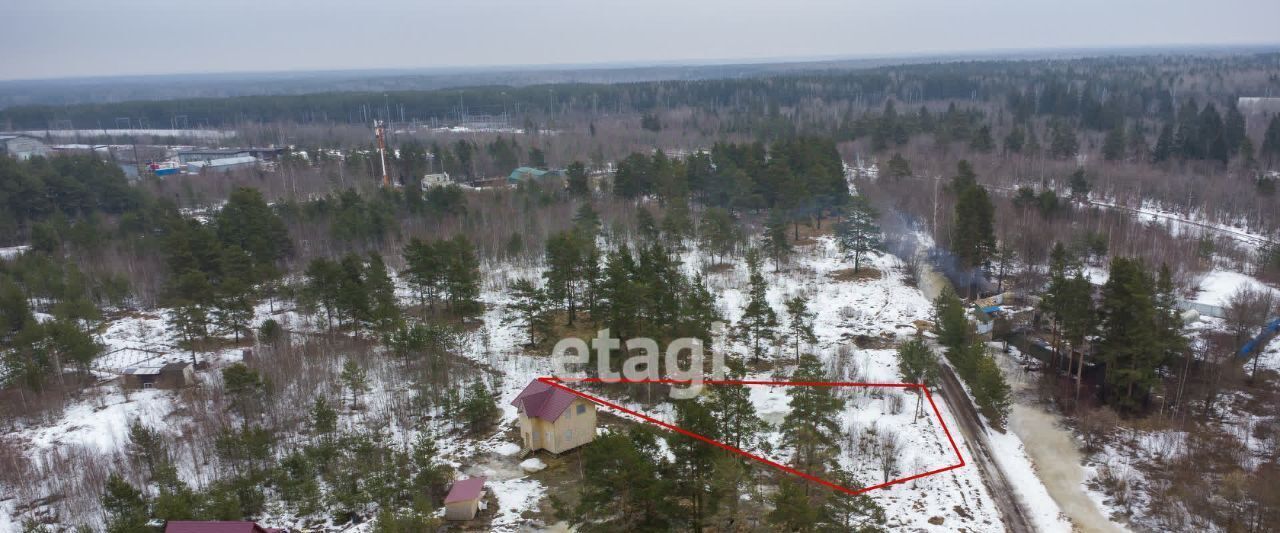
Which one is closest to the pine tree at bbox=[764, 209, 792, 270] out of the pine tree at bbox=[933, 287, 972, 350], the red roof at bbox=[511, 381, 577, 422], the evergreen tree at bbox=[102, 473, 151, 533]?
the pine tree at bbox=[933, 287, 972, 350]

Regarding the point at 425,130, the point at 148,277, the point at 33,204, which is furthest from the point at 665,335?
the point at 425,130

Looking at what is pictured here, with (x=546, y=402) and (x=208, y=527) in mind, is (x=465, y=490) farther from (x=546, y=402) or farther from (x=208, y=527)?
(x=208, y=527)

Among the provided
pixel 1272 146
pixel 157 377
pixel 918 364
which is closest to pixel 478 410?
pixel 157 377

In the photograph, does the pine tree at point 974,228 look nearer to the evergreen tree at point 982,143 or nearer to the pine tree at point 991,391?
the pine tree at point 991,391

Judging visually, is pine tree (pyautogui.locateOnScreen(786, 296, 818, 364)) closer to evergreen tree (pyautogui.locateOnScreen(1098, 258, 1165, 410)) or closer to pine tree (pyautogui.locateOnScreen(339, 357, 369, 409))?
evergreen tree (pyautogui.locateOnScreen(1098, 258, 1165, 410))

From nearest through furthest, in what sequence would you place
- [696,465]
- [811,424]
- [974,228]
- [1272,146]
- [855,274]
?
[696,465] → [811,424] → [974,228] → [855,274] → [1272,146]

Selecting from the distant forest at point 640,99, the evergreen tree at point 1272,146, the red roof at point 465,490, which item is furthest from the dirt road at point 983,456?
the distant forest at point 640,99
